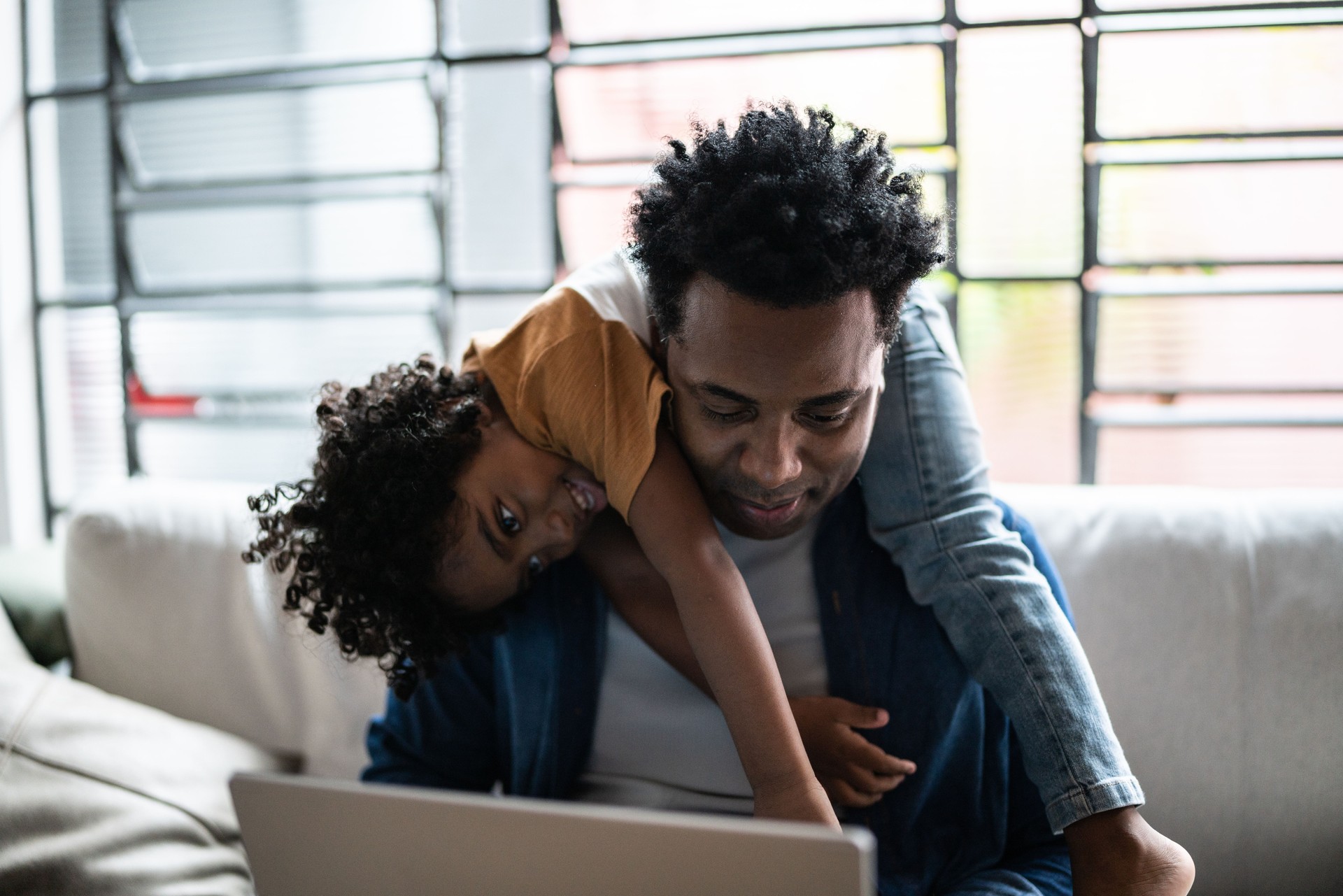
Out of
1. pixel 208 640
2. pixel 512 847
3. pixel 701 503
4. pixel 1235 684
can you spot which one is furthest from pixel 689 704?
pixel 208 640

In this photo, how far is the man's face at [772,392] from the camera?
0.91 meters

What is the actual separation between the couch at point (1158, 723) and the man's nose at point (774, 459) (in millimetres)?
616

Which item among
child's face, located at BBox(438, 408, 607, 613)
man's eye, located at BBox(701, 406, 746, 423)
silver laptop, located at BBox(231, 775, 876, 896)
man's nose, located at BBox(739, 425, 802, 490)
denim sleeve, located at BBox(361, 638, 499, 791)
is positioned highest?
man's eye, located at BBox(701, 406, 746, 423)

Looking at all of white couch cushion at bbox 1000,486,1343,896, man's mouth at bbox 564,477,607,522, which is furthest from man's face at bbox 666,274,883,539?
white couch cushion at bbox 1000,486,1343,896

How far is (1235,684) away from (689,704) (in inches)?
28.8

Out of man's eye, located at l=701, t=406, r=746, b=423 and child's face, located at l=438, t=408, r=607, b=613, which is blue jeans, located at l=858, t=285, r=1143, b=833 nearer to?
man's eye, located at l=701, t=406, r=746, b=423

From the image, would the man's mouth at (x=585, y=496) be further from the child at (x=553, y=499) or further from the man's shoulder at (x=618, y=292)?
the man's shoulder at (x=618, y=292)

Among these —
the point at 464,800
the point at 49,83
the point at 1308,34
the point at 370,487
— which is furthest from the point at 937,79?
the point at 49,83

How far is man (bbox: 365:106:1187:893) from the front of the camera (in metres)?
0.90

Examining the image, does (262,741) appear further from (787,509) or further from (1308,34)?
(1308,34)

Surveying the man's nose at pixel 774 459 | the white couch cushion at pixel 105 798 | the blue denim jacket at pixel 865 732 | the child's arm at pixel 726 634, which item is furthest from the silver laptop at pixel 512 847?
the white couch cushion at pixel 105 798

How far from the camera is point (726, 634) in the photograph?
0.95m

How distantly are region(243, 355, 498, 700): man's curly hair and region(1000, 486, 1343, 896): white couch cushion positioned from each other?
0.86 metres

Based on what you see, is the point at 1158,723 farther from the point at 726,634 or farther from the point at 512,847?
the point at 512,847
